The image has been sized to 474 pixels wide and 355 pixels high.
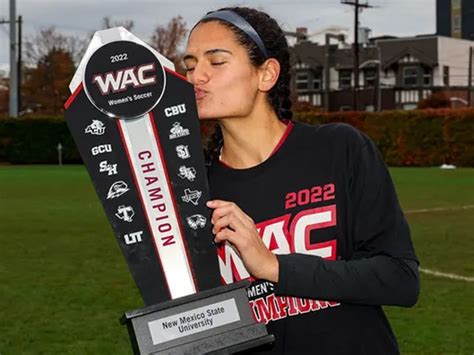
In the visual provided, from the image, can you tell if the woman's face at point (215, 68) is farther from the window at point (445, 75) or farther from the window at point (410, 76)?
the window at point (410, 76)

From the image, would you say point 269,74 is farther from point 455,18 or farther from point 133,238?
point 455,18

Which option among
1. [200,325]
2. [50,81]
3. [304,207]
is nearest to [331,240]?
[304,207]

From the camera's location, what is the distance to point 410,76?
77.1 m

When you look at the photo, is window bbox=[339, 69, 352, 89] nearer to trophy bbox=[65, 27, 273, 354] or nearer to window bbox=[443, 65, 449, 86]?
window bbox=[443, 65, 449, 86]

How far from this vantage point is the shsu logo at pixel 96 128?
6.95ft

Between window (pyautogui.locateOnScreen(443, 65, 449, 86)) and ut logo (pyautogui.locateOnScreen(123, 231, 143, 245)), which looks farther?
window (pyautogui.locateOnScreen(443, 65, 449, 86))

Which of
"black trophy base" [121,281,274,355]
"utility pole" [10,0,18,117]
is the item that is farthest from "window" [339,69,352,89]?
"black trophy base" [121,281,274,355]

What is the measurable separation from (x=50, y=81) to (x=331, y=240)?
6006 cm

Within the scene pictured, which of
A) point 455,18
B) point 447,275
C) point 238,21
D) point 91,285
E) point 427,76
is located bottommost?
point 447,275

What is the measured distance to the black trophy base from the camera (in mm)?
1998

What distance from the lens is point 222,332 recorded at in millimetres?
2043

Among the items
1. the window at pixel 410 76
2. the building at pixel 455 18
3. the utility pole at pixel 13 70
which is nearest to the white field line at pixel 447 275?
the utility pole at pixel 13 70

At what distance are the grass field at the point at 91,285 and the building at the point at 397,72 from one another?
5717cm

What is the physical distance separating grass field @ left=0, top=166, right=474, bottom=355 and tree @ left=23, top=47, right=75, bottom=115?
1570 inches
